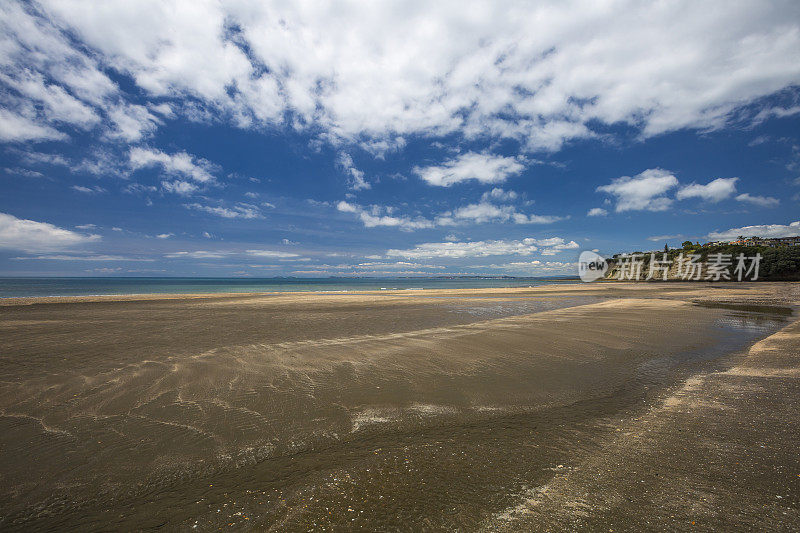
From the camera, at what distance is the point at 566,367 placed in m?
8.34

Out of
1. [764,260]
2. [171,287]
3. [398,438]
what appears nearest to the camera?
[398,438]

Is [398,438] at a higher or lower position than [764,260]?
lower

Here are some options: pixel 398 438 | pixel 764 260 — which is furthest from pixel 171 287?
pixel 764 260

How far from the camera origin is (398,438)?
15.4 ft

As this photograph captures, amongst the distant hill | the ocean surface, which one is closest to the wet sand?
the ocean surface

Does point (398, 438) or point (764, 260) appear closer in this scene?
point (398, 438)

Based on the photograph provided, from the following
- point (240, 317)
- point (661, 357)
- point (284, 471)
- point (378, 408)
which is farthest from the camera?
point (240, 317)

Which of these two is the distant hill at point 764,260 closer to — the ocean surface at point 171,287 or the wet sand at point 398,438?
the ocean surface at point 171,287

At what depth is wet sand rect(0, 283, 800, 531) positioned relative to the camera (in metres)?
3.15

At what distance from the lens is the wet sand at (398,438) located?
315 cm

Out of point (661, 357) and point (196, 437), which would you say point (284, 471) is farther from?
point (661, 357)

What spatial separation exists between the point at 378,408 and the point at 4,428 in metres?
6.15

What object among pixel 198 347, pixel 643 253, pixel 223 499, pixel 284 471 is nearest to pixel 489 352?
pixel 284 471

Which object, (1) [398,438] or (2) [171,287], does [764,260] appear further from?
(2) [171,287]
